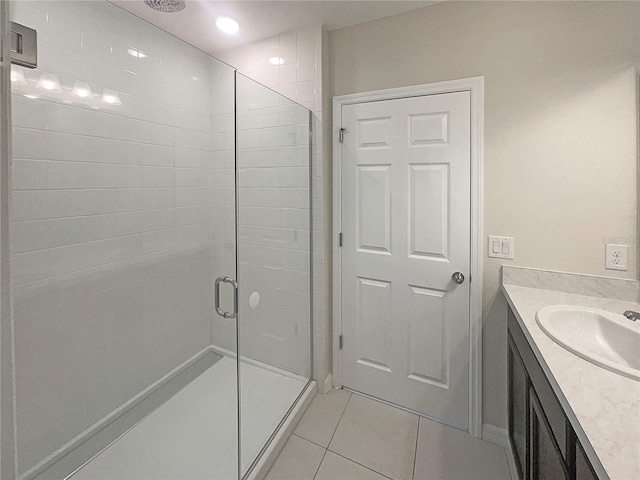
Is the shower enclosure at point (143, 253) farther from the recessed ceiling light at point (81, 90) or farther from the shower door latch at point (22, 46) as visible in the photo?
the shower door latch at point (22, 46)

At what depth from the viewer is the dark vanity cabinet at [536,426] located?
0.79 m

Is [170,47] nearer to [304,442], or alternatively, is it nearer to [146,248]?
[146,248]

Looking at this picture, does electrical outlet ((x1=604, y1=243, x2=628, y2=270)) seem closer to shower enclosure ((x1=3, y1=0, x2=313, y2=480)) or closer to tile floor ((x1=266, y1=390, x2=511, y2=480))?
tile floor ((x1=266, y1=390, x2=511, y2=480))

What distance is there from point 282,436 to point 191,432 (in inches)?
19.7

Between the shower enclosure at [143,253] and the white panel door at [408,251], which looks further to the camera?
the white panel door at [408,251]

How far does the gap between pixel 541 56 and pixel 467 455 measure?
86.0 inches

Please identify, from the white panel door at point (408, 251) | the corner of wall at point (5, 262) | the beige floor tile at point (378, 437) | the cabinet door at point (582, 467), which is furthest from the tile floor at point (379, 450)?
the corner of wall at point (5, 262)

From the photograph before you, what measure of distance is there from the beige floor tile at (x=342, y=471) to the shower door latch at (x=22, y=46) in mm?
2049

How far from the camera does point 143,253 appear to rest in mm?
1599

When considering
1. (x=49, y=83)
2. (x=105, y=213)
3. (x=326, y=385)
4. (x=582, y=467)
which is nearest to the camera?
(x=582, y=467)

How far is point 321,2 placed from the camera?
1837 mm

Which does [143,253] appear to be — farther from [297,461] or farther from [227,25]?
[227,25]

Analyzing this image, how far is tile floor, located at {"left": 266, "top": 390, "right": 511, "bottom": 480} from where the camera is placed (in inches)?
63.4

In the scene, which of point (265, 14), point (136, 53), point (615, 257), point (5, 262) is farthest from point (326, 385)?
point (265, 14)
